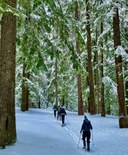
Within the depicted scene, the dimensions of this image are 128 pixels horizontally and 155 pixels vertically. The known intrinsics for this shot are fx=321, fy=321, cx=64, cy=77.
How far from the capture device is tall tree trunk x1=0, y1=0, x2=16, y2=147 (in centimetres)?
1175

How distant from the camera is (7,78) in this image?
11.9 m

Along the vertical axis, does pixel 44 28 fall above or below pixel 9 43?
above

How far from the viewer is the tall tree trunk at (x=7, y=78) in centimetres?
1175

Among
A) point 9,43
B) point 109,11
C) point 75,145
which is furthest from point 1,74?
Result: point 109,11

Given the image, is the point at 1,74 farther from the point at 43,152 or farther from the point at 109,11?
the point at 109,11

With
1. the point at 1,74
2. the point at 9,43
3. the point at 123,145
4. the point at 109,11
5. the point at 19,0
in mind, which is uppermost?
the point at 109,11

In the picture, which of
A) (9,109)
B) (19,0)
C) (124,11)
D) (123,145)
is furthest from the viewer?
(124,11)

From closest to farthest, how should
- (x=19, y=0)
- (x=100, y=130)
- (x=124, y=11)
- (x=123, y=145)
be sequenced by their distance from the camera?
(x=19, y=0), (x=123, y=145), (x=100, y=130), (x=124, y=11)

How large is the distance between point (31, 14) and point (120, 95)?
32.3 feet

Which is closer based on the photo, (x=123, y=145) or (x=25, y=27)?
(x=25, y=27)

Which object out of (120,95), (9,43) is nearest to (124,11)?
(120,95)

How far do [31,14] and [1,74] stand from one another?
2.78 m

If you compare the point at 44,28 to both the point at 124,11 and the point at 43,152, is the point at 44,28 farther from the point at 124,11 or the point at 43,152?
the point at 124,11

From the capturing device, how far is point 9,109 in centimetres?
1191
